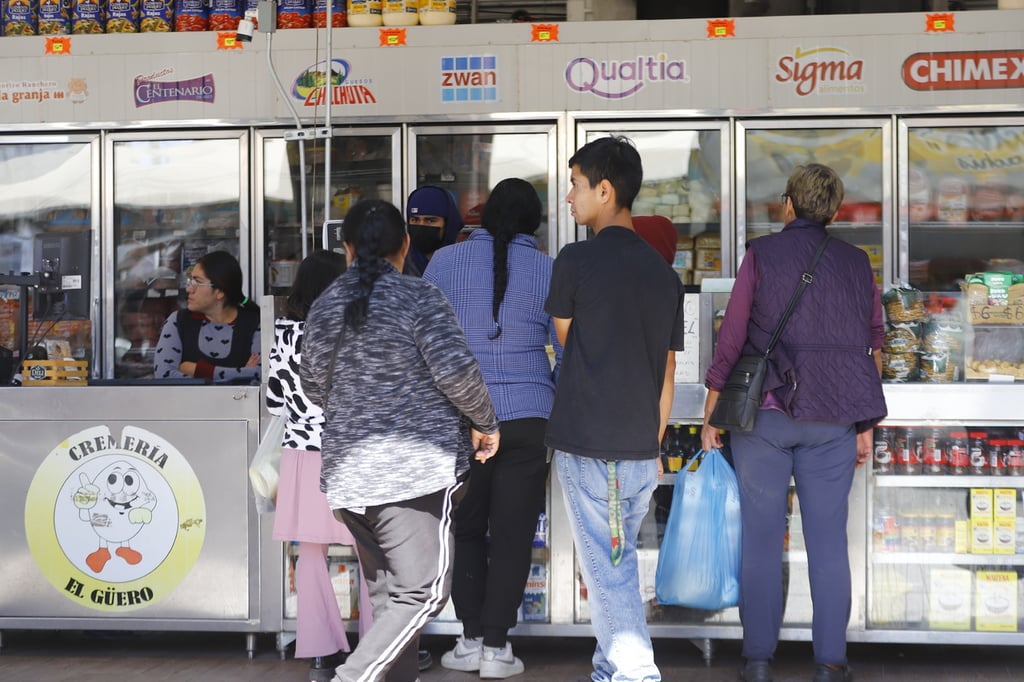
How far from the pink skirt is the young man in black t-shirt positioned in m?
0.89

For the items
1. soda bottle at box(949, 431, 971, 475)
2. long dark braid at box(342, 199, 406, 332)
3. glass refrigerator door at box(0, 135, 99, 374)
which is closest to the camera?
long dark braid at box(342, 199, 406, 332)

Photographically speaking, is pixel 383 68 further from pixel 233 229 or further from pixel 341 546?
pixel 341 546

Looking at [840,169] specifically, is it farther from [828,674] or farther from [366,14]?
[828,674]

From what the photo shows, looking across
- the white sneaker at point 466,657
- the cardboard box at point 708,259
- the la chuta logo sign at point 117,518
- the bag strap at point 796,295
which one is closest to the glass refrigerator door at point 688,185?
the cardboard box at point 708,259

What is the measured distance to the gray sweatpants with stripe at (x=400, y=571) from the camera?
11.3 ft

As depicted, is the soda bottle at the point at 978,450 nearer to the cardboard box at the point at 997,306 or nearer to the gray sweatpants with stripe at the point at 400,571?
the cardboard box at the point at 997,306

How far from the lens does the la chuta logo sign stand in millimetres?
4793

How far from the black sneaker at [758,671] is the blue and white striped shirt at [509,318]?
1135mm

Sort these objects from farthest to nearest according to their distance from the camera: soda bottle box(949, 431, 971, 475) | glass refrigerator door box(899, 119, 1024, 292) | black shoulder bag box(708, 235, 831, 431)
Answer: glass refrigerator door box(899, 119, 1024, 292)
soda bottle box(949, 431, 971, 475)
black shoulder bag box(708, 235, 831, 431)

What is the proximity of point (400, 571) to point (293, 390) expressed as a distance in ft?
3.43

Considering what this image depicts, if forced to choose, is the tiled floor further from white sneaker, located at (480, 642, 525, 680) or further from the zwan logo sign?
the zwan logo sign

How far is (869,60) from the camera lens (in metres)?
6.36

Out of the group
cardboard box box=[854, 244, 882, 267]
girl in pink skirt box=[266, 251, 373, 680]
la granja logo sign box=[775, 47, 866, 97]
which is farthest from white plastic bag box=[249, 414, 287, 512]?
cardboard box box=[854, 244, 882, 267]

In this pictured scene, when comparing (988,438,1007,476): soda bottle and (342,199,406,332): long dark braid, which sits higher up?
(342,199,406,332): long dark braid
